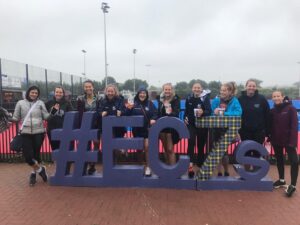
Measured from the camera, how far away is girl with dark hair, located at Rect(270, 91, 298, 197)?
17.0 feet

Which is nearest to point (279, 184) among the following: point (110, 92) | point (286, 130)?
point (286, 130)

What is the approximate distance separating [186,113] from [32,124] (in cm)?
273

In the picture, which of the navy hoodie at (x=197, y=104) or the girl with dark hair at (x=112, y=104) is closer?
the navy hoodie at (x=197, y=104)

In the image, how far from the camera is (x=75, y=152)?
564 centimetres

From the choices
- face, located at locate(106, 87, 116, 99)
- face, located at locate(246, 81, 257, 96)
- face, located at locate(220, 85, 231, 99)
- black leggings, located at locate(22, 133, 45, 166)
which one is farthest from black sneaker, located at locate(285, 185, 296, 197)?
black leggings, located at locate(22, 133, 45, 166)

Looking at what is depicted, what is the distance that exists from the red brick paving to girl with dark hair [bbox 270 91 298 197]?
1.41 ft

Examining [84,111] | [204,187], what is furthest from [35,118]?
[204,187]

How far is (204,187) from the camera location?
543 cm

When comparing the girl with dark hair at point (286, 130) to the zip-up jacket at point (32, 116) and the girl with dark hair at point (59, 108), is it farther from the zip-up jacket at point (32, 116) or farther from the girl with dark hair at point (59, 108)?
the zip-up jacket at point (32, 116)

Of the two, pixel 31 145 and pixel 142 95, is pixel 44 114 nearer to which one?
pixel 31 145

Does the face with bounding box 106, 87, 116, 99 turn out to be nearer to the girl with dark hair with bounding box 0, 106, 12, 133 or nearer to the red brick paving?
the red brick paving

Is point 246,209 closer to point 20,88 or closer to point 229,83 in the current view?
point 229,83

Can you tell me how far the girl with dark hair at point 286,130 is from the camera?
5.19m

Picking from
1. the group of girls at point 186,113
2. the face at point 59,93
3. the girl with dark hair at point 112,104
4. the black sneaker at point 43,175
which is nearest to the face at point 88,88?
the group of girls at point 186,113
